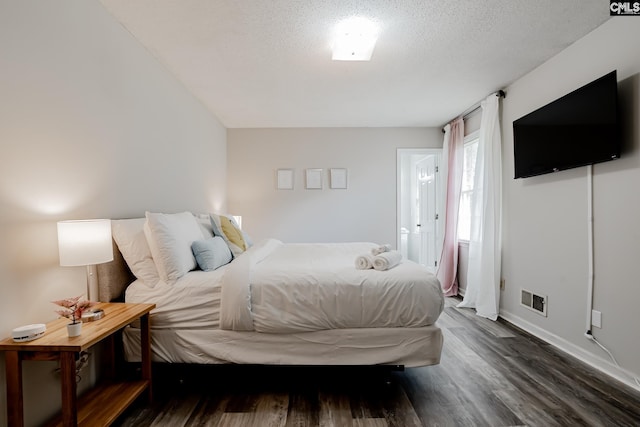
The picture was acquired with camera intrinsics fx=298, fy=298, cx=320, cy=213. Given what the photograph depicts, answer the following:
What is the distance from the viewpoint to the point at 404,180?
6254mm

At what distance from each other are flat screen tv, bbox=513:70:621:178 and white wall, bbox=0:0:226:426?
3.36 metres

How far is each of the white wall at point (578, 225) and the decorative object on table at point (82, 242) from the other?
3207 millimetres

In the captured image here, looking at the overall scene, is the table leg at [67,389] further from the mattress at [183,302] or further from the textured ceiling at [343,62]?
the textured ceiling at [343,62]

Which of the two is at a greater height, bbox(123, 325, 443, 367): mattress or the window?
the window

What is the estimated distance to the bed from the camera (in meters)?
1.89

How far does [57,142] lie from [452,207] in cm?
422

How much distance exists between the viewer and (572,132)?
2285 mm

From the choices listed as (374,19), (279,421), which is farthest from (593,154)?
(279,421)

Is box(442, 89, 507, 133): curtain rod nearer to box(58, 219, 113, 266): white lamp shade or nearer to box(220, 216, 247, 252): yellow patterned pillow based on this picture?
box(220, 216, 247, 252): yellow patterned pillow

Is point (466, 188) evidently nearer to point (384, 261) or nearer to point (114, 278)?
point (384, 261)

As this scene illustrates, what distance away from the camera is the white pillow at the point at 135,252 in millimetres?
1948

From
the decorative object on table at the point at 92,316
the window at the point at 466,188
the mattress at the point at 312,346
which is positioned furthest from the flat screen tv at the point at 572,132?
the decorative object on table at the point at 92,316

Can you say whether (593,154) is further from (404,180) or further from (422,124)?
(404,180)

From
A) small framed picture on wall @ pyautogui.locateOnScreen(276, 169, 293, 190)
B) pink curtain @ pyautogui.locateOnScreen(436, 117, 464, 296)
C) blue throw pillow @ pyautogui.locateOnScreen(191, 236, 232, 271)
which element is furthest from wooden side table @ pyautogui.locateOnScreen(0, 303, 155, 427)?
pink curtain @ pyautogui.locateOnScreen(436, 117, 464, 296)
